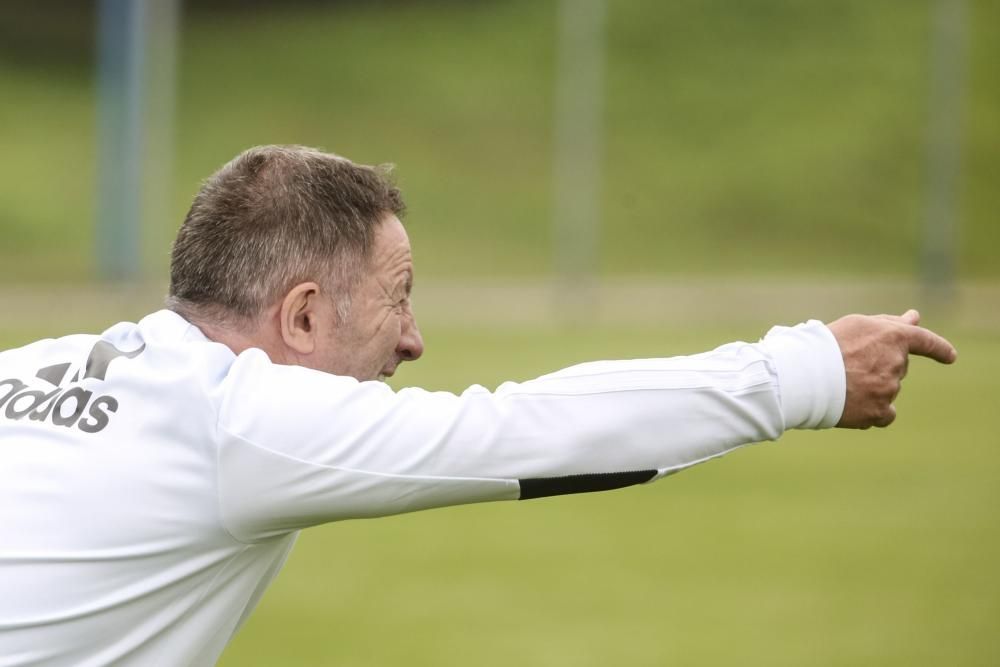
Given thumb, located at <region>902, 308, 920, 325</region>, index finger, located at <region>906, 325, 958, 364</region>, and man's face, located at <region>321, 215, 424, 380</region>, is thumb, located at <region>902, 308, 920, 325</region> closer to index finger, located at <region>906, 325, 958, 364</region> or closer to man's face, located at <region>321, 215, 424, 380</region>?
index finger, located at <region>906, 325, 958, 364</region>

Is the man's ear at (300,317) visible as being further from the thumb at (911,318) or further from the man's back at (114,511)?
the thumb at (911,318)

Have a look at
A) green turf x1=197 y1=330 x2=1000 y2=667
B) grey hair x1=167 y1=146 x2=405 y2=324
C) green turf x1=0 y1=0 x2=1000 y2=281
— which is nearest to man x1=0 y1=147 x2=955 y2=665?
grey hair x1=167 y1=146 x2=405 y2=324

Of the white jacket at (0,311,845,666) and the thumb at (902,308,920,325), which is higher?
the thumb at (902,308,920,325)

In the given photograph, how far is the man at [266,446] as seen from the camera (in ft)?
8.23

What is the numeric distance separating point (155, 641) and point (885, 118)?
2150cm

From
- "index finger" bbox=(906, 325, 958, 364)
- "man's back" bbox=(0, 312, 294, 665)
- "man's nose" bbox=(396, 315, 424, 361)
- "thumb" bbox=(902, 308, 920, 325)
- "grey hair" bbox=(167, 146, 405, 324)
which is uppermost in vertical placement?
"grey hair" bbox=(167, 146, 405, 324)

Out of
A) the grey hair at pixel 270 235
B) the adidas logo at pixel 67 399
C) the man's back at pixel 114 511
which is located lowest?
the man's back at pixel 114 511

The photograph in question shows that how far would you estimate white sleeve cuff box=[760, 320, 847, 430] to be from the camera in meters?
2.58

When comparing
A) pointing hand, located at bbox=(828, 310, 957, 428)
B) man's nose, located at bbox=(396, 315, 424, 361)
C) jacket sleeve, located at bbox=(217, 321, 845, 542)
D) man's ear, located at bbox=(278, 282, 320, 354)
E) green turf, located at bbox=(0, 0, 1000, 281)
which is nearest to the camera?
jacket sleeve, located at bbox=(217, 321, 845, 542)

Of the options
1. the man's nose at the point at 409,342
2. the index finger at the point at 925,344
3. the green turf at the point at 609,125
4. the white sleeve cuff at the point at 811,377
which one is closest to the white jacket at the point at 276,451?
the white sleeve cuff at the point at 811,377

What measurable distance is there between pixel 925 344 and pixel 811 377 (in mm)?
233

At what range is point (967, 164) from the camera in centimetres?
2186

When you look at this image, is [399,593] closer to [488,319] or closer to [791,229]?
[488,319]

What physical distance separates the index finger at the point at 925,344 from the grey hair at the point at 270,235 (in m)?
1.01
